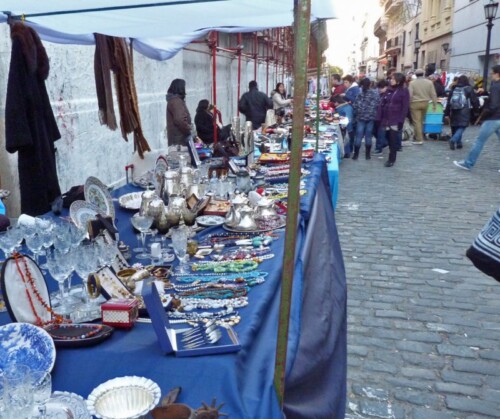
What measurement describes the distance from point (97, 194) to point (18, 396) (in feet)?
6.10

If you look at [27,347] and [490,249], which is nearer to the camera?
[27,347]

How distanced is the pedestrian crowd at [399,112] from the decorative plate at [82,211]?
7.38 meters

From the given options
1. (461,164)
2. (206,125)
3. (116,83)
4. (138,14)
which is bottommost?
(461,164)

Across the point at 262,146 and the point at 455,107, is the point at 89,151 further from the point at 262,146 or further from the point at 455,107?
the point at 455,107

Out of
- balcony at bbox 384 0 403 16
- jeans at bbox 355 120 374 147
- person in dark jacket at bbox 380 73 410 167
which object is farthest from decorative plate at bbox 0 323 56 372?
balcony at bbox 384 0 403 16

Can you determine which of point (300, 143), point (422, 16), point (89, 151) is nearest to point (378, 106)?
point (89, 151)

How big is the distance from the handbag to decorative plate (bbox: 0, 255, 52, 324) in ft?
5.56

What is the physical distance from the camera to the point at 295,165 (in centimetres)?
118

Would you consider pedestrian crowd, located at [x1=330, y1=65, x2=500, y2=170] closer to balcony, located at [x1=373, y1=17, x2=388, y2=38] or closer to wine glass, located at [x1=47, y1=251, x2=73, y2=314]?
wine glass, located at [x1=47, y1=251, x2=73, y2=314]

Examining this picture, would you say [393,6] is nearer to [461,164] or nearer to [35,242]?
[461,164]

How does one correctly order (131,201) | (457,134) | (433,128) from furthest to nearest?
(433,128)
(457,134)
(131,201)

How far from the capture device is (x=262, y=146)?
564cm

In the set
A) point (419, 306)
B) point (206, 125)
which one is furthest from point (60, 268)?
point (206, 125)

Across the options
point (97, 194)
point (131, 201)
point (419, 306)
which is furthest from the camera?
point (419, 306)
